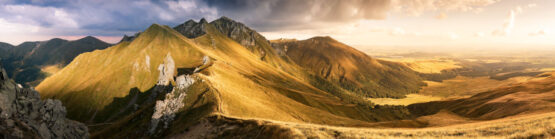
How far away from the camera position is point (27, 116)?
2188 inches

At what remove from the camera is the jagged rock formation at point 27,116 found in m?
45.8

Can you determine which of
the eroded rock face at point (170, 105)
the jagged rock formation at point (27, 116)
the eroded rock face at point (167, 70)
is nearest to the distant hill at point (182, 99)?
the eroded rock face at point (170, 105)

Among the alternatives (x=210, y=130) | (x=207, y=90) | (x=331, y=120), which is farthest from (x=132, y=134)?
(x=331, y=120)

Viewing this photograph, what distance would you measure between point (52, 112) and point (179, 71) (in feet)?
325

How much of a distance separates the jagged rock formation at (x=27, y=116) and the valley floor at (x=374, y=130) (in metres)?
32.6

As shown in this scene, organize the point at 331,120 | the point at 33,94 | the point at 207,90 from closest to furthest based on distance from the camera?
the point at 33,94
the point at 207,90
the point at 331,120

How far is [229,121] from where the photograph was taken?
5197 cm

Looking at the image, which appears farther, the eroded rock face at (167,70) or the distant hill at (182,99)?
the eroded rock face at (167,70)

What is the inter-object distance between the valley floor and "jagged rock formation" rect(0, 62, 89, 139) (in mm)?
32603

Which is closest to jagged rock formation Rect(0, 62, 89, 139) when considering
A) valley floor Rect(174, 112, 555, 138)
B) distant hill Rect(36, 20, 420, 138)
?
distant hill Rect(36, 20, 420, 138)

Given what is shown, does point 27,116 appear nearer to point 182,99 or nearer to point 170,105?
point 170,105

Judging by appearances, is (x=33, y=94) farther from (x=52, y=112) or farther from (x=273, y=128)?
(x=273, y=128)

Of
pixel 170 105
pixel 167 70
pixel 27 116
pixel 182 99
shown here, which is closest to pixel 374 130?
pixel 182 99

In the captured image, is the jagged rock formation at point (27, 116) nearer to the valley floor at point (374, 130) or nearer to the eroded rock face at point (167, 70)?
the valley floor at point (374, 130)
